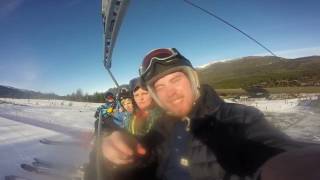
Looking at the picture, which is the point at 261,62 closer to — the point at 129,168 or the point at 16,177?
the point at 129,168

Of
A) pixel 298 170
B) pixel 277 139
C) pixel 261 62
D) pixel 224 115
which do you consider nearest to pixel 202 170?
pixel 224 115

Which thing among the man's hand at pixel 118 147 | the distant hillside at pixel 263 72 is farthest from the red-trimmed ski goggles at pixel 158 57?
the man's hand at pixel 118 147

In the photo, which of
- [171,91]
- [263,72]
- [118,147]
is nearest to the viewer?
[118,147]

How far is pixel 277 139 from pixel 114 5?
4.94ft

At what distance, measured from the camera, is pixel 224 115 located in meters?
1.02

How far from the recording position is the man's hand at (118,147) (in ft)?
2.98

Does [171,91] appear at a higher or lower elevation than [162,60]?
lower

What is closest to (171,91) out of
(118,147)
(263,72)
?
(118,147)

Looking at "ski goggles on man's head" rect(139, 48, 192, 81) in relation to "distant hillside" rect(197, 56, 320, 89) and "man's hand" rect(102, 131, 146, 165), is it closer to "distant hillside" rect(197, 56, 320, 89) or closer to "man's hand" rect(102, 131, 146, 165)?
"distant hillside" rect(197, 56, 320, 89)

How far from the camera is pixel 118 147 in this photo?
2.99 feet

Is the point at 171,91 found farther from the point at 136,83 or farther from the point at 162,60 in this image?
the point at 136,83

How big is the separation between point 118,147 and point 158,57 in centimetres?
50

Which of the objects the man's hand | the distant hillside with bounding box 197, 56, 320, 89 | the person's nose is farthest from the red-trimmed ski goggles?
the man's hand

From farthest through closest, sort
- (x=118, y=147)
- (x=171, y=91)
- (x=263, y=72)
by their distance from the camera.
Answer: (x=263, y=72), (x=171, y=91), (x=118, y=147)
